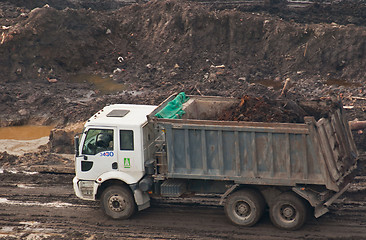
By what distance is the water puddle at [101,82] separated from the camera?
81.0 feet

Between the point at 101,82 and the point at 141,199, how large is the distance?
1346cm

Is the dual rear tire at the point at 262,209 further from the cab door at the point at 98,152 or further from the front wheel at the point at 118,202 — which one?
the cab door at the point at 98,152

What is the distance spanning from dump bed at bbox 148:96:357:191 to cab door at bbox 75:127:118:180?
1117 millimetres

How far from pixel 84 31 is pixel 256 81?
29.7 ft

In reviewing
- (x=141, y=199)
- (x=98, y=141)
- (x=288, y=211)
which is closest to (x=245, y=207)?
(x=288, y=211)

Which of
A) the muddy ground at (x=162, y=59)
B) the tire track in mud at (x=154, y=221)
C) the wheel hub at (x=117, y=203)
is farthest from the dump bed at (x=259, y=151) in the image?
the muddy ground at (x=162, y=59)

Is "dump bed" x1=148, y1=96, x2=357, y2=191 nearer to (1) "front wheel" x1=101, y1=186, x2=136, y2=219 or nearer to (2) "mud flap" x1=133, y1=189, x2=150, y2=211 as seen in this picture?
(2) "mud flap" x1=133, y1=189, x2=150, y2=211

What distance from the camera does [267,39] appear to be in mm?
26266

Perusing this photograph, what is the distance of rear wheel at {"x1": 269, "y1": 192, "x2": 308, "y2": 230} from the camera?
477 inches

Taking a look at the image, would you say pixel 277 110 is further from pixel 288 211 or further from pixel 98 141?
pixel 98 141

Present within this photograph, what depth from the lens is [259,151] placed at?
12.0 metres

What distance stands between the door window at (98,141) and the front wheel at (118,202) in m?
1.02

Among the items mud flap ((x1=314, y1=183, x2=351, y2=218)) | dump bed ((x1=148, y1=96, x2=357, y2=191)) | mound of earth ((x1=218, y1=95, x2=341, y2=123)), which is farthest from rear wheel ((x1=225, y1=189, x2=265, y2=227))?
mound of earth ((x1=218, y1=95, x2=341, y2=123))

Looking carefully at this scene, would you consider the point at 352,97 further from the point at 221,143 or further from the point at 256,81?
the point at 221,143
